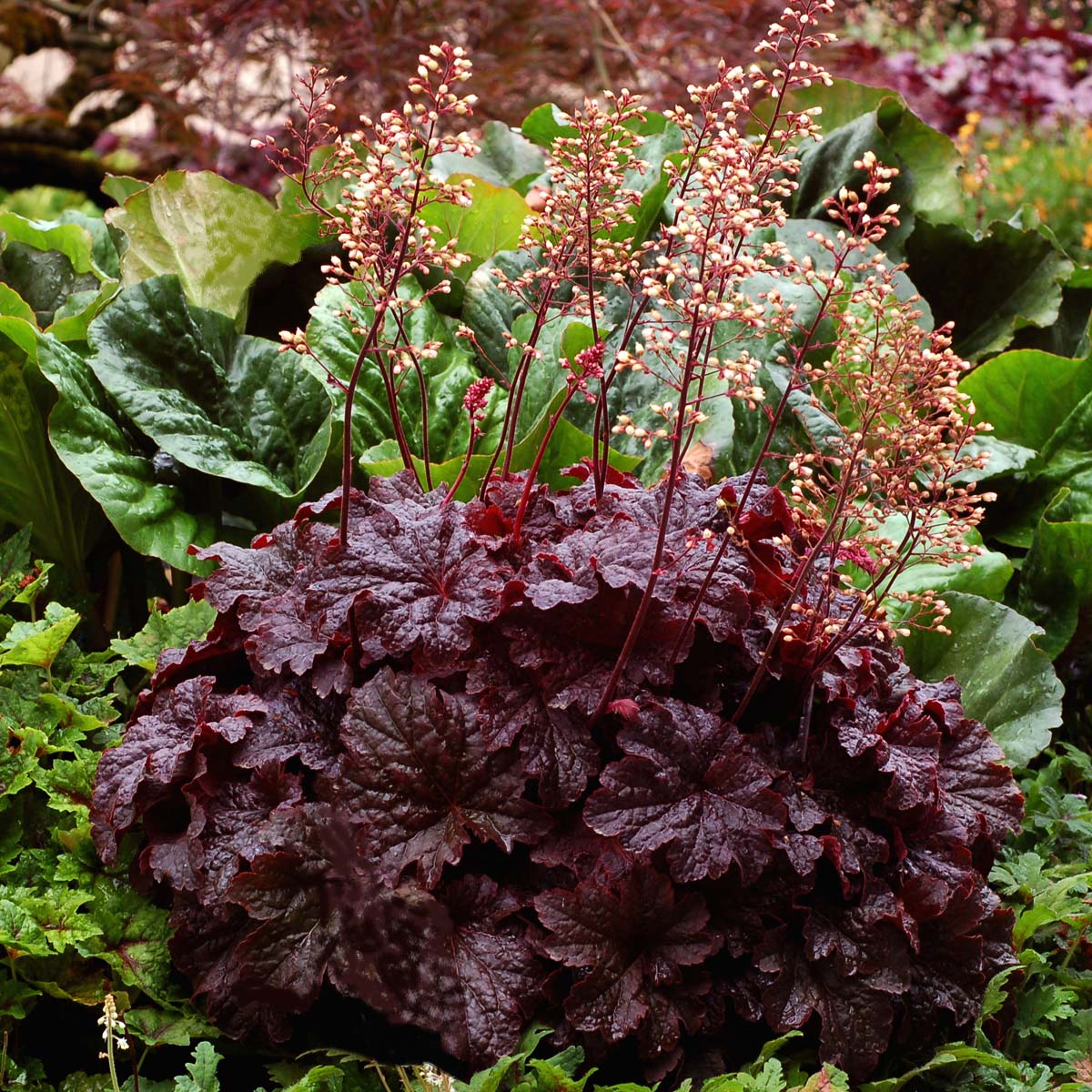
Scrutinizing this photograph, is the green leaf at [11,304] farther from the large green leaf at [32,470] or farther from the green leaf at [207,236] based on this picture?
the green leaf at [207,236]

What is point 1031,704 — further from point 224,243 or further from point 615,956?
point 224,243

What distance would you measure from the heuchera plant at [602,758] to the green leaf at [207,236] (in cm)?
109

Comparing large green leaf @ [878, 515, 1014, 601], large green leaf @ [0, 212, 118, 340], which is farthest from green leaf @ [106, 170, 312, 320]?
large green leaf @ [878, 515, 1014, 601]

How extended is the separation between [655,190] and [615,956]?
5.88 ft

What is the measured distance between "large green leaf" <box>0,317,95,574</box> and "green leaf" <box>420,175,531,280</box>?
97cm

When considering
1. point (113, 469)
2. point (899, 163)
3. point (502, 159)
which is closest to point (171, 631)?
point (113, 469)

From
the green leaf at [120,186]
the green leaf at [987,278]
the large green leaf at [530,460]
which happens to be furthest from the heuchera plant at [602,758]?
the green leaf at [120,186]

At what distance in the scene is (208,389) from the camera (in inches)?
94.3

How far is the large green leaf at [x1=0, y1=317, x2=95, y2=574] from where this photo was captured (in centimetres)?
233

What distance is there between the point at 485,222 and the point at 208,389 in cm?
83

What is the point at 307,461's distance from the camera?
7.75 feet

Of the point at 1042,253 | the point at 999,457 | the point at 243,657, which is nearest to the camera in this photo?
the point at 243,657

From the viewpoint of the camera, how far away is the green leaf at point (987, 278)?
10.1 feet

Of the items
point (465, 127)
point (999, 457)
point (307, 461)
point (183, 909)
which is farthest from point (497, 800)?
point (465, 127)
